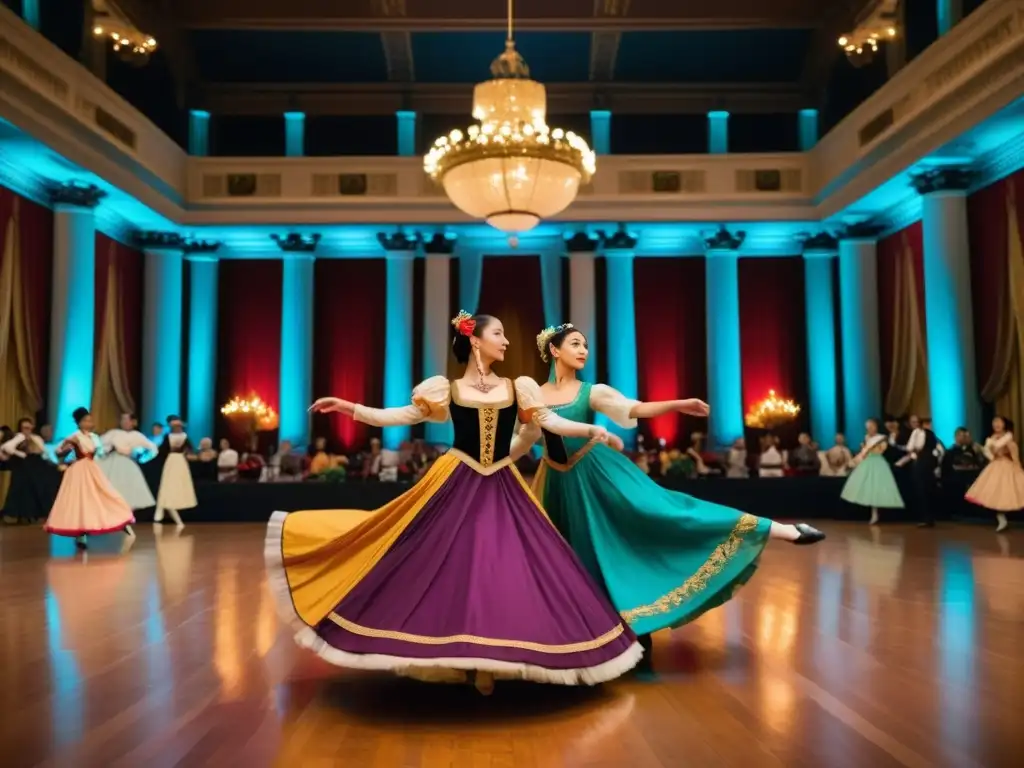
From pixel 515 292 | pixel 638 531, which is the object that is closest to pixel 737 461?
pixel 515 292

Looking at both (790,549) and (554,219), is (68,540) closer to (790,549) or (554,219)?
(790,549)

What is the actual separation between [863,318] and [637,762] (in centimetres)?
1383

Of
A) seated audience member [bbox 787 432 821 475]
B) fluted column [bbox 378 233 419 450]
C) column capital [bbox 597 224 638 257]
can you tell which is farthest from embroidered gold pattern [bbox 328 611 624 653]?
column capital [bbox 597 224 638 257]

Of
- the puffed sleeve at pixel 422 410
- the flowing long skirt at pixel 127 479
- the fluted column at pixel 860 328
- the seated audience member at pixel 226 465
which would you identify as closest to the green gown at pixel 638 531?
the puffed sleeve at pixel 422 410

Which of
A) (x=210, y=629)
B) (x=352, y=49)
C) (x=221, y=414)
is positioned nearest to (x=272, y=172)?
(x=352, y=49)

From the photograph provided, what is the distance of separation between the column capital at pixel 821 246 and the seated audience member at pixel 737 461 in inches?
142

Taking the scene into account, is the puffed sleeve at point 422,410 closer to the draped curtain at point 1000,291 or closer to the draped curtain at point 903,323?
the draped curtain at point 1000,291

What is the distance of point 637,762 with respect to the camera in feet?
8.46

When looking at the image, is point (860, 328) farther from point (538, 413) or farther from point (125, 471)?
point (538, 413)

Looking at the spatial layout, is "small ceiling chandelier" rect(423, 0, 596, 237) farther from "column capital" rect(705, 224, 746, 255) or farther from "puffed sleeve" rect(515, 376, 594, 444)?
"column capital" rect(705, 224, 746, 255)

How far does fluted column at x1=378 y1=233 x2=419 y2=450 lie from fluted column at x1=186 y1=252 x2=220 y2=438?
3.01 metres

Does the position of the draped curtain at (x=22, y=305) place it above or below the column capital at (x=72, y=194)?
below

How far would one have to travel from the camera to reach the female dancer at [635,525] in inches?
147

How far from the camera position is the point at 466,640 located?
9.75 feet
